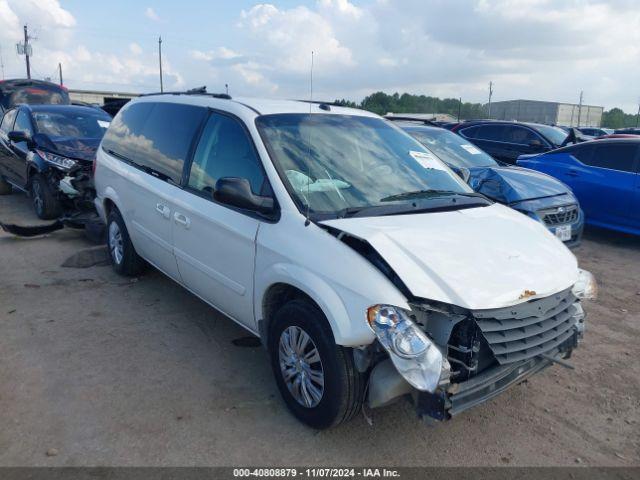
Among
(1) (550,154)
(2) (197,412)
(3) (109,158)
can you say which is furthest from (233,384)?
(1) (550,154)

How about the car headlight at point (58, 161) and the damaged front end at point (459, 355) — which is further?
the car headlight at point (58, 161)

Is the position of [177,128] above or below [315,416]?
above

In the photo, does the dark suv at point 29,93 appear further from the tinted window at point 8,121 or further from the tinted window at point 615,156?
the tinted window at point 615,156

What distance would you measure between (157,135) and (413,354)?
10.7 ft

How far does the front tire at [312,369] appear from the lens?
2729 mm

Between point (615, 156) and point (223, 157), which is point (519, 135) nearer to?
point (615, 156)

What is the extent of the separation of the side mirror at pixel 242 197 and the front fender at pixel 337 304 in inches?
17.2

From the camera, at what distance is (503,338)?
8.68 feet

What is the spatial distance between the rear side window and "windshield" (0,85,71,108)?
11.0 m

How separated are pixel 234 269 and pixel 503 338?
1768 millimetres

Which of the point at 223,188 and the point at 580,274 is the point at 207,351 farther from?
the point at 580,274

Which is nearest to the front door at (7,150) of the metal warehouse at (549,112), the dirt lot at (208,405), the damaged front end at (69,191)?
the damaged front end at (69,191)

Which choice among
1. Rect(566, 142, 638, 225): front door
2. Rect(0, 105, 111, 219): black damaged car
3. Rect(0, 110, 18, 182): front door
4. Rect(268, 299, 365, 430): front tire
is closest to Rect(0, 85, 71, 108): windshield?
Rect(0, 110, 18, 182): front door

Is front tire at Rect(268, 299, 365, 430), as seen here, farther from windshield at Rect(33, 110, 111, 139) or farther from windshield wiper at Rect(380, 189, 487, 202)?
windshield at Rect(33, 110, 111, 139)
